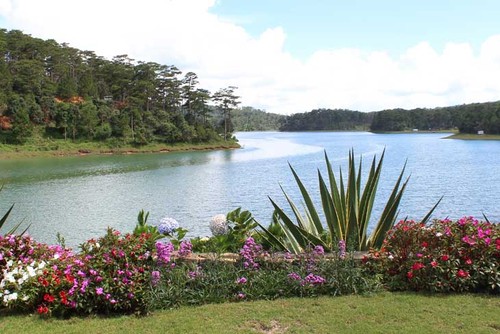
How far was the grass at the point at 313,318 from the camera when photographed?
355 cm

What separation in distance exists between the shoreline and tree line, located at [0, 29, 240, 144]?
144 centimetres

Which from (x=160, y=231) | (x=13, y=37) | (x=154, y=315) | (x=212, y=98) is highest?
(x=13, y=37)

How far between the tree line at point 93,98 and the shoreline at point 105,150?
144 centimetres

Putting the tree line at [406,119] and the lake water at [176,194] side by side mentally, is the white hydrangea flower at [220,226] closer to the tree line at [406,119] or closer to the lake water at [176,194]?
the lake water at [176,194]

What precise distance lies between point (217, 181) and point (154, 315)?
90.2 ft

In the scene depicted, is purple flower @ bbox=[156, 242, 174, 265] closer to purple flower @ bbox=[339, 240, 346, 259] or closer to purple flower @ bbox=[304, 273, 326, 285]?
purple flower @ bbox=[304, 273, 326, 285]

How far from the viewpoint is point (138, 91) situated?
73.6 m

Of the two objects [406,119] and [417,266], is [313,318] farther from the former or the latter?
[406,119]

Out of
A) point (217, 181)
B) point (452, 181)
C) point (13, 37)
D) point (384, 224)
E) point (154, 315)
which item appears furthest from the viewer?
point (13, 37)

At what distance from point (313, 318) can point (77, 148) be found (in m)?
57.4

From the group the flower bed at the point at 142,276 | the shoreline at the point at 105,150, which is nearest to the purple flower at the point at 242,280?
the flower bed at the point at 142,276

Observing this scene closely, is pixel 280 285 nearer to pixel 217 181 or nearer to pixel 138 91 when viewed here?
pixel 217 181

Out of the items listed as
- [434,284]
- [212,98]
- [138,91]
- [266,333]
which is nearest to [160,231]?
[266,333]

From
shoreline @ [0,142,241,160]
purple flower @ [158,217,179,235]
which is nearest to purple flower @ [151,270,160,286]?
purple flower @ [158,217,179,235]
